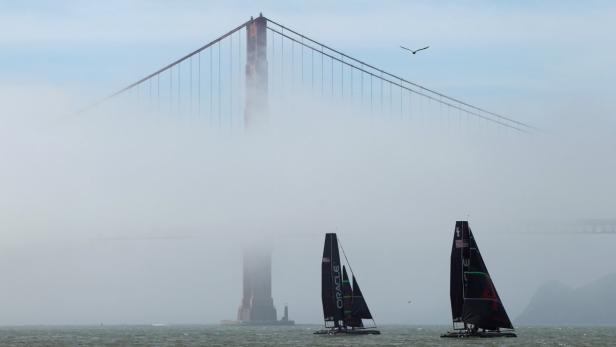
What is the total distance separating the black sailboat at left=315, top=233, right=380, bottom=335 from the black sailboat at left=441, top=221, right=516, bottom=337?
12556 millimetres

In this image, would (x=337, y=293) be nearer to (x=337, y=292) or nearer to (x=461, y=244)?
(x=337, y=292)

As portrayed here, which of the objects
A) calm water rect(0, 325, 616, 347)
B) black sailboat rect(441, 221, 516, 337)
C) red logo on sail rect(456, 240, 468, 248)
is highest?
red logo on sail rect(456, 240, 468, 248)

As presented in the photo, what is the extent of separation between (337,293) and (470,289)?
13590 mm

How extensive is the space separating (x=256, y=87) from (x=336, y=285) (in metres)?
45.4

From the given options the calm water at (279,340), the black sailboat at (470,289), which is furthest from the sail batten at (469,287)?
the calm water at (279,340)

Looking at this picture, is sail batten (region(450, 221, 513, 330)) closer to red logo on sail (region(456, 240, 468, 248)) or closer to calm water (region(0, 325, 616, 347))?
red logo on sail (region(456, 240, 468, 248))

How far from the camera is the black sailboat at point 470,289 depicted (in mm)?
55562

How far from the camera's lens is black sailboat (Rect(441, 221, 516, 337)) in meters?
55.6

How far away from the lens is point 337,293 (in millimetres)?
68125

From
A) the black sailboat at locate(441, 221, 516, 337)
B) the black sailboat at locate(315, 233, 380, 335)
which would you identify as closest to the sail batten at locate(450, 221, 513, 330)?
the black sailboat at locate(441, 221, 516, 337)

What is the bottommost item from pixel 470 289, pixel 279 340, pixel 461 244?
pixel 279 340

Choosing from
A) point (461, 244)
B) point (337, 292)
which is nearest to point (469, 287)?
point (461, 244)

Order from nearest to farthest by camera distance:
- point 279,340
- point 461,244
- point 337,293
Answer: point 461,244 → point 337,293 → point 279,340

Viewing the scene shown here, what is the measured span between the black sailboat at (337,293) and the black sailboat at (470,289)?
1256 cm
